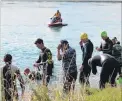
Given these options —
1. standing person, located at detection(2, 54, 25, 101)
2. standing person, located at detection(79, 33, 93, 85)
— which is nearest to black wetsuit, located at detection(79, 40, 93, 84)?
standing person, located at detection(79, 33, 93, 85)

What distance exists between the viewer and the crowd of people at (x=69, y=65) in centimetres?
743

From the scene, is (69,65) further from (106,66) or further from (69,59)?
(106,66)

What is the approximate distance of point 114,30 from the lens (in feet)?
89.6

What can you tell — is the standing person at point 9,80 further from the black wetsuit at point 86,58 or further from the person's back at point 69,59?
the black wetsuit at point 86,58

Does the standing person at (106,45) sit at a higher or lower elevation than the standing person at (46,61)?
higher

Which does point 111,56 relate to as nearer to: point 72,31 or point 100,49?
point 100,49

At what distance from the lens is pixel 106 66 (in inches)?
366

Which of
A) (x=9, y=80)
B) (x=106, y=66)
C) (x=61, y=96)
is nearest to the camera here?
(x=61, y=96)

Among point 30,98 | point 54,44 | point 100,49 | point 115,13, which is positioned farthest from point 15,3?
point 30,98

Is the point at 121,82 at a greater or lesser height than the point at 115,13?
lesser

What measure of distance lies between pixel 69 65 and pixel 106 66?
1016 millimetres

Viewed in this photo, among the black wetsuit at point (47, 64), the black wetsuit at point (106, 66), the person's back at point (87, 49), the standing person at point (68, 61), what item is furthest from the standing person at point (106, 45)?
the black wetsuit at point (47, 64)

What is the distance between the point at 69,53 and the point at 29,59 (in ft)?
34.2

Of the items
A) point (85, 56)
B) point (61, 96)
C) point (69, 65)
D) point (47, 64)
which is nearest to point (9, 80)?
point (61, 96)
